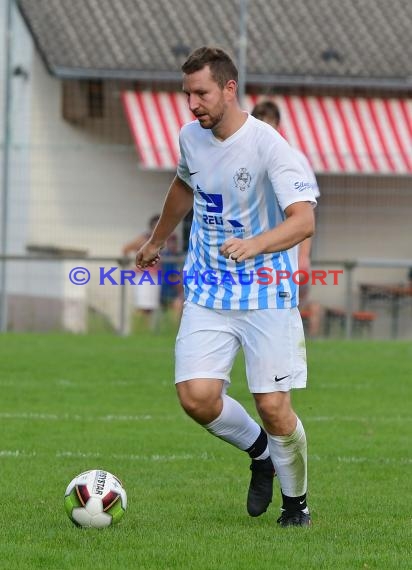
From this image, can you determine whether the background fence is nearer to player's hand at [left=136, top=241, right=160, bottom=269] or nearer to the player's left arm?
player's hand at [left=136, top=241, right=160, bottom=269]

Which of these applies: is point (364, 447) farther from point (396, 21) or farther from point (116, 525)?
point (396, 21)

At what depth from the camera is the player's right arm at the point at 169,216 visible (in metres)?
7.33

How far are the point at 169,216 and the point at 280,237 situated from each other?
3.48 feet

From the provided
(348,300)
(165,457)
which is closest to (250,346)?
(165,457)

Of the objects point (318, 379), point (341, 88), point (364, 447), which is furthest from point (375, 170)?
point (364, 447)

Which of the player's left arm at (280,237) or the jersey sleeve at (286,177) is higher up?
the jersey sleeve at (286,177)

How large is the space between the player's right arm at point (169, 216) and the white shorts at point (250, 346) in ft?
1.77

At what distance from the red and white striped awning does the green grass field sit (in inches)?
218

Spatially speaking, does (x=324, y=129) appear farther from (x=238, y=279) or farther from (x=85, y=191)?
(x=238, y=279)

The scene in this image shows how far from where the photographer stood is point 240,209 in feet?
22.5

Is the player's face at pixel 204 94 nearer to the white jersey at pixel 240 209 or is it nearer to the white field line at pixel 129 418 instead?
the white jersey at pixel 240 209

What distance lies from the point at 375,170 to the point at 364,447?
1164 centimetres

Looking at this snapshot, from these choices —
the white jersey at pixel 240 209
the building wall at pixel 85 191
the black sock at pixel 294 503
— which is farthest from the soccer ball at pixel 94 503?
the building wall at pixel 85 191

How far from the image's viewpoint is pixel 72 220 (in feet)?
65.6
